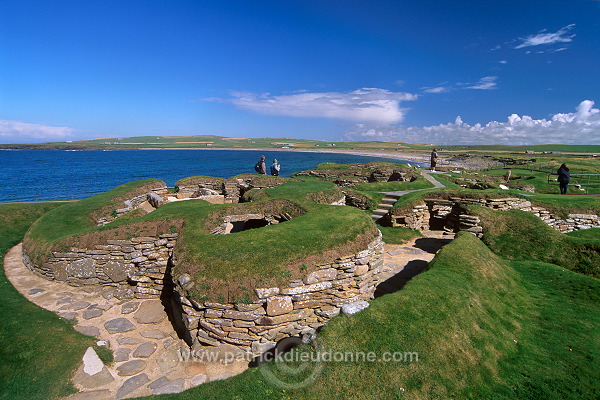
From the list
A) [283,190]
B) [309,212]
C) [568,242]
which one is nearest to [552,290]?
[568,242]

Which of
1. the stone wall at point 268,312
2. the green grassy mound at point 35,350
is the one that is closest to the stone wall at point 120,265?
the green grassy mound at point 35,350

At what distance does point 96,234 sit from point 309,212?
9.11m

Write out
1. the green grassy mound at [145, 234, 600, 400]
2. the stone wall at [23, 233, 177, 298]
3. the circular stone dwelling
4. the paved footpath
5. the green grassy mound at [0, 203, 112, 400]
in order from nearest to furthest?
1. the green grassy mound at [145, 234, 600, 400]
2. the green grassy mound at [0, 203, 112, 400]
3. the paved footpath
4. the circular stone dwelling
5. the stone wall at [23, 233, 177, 298]

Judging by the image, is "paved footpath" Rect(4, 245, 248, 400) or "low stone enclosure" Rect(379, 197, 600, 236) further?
"low stone enclosure" Rect(379, 197, 600, 236)

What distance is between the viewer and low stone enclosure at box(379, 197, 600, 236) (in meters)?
14.3

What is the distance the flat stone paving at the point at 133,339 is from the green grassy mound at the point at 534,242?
3.73m

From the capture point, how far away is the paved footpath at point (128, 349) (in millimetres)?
6586

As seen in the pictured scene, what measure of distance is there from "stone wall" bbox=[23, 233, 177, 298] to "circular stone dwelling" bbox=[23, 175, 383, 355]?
0.04 m

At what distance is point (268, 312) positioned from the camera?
7.43m

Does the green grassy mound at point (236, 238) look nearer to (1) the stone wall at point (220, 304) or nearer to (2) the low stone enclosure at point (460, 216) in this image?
(1) the stone wall at point (220, 304)

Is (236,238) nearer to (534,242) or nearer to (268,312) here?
(268,312)

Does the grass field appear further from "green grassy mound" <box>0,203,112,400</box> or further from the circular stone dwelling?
the circular stone dwelling

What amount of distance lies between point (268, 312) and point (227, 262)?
199cm

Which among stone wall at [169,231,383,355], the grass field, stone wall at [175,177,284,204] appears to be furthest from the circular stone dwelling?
stone wall at [175,177,284,204]
